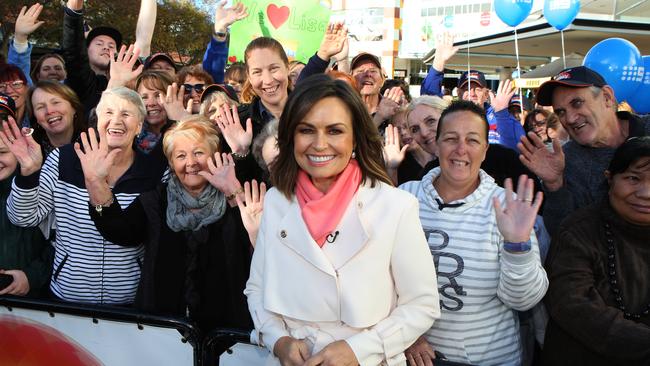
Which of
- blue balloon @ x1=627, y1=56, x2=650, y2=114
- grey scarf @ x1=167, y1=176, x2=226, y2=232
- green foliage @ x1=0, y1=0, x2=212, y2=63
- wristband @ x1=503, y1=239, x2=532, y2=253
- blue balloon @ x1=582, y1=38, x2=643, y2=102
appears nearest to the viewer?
wristband @ x1=503, y1=239, x2=532, y2=253

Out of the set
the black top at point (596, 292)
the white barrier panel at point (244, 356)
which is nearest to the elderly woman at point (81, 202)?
the white barrier panel at point (244, 356)

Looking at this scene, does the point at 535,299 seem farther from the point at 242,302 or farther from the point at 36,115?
the point at 36,115

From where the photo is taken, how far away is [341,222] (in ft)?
6.02

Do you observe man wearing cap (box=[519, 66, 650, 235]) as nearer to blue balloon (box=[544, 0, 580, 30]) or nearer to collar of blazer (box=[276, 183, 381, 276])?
collar of blazer (box=[276, 183, 381, 276])

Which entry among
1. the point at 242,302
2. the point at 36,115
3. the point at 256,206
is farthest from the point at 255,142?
the point at 36,115

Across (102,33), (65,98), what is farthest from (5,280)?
(102,33)

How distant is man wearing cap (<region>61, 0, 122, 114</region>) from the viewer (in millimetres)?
4273

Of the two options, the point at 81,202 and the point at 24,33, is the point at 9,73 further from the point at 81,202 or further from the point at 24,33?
the point at 81,202

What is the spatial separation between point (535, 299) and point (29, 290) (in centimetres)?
278

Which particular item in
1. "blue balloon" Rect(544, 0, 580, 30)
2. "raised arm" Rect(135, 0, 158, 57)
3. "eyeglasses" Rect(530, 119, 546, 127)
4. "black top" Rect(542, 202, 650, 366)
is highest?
"blue balloon" Rect(544, 0, 580, 30)

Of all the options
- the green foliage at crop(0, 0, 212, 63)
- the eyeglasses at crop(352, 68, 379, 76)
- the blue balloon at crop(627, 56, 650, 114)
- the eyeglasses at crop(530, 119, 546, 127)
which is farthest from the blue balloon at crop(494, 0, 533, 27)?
the green foliage at crop(0, 0, 212, 63)

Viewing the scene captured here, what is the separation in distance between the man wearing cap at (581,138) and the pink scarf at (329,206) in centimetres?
134

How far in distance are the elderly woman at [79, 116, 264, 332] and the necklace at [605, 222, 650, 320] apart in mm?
1620

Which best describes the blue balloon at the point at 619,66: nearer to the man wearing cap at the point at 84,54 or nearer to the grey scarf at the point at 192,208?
the grey scarf at the point at 192,208
